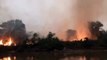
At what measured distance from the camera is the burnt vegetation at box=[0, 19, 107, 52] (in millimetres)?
75875

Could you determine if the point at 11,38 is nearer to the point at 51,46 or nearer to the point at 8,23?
the point at 8,23

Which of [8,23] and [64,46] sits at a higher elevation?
[8,23]

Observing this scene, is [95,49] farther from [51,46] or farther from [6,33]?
[6,33]

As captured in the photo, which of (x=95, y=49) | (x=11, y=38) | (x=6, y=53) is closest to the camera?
(x=6, y=53)

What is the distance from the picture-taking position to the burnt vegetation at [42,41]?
75.9 meters

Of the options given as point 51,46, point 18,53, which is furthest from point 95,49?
point 18,53

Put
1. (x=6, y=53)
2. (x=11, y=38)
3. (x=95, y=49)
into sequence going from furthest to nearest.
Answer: (x=11, y=38) → (x=95, y=49) → (x=6, y=53)

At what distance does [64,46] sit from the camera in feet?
253

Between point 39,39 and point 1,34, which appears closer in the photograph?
point 39,39

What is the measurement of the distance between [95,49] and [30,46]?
13.6 meters

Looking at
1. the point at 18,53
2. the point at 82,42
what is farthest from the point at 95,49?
the point at 18,53

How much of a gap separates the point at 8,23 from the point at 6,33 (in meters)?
2.58

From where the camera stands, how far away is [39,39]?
79.6 m

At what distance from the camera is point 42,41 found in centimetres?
7781
